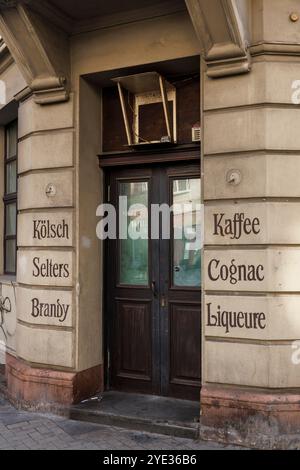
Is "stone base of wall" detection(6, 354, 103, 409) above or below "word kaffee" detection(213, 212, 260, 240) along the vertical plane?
below

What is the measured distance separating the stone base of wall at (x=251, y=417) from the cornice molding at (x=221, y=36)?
9.69ft

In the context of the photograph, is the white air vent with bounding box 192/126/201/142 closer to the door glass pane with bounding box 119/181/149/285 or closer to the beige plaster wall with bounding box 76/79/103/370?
the door glass pane with bounding box 119/181/149/285

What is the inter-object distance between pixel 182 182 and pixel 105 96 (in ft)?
4.63

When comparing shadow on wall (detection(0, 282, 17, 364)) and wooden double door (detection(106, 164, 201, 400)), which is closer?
wooden double door (detection(106, 164, 201, 400))

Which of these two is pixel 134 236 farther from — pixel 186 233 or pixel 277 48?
pixel 277 48

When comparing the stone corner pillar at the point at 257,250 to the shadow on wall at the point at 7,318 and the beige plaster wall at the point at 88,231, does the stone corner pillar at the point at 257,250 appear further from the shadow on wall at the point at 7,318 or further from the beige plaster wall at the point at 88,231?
the shadow on wall at the point at 7,318

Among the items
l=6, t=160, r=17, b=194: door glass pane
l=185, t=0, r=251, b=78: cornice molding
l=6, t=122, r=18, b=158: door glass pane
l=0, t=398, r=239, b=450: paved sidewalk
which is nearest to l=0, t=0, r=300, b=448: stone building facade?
l=185, t=0, r=251, b=78: cornice molding

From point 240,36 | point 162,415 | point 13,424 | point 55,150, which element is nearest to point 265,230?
point 240,36

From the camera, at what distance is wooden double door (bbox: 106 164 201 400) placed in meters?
5.46

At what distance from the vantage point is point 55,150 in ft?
18.2

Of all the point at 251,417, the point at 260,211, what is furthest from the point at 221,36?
the point at 251,417

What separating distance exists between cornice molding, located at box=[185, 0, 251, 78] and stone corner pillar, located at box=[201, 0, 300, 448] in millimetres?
113

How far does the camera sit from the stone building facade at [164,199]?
4551 mm

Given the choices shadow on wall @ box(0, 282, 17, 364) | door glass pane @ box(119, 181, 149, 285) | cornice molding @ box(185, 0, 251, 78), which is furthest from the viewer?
shadow on wall @ box(0, 282, 17, 364)
